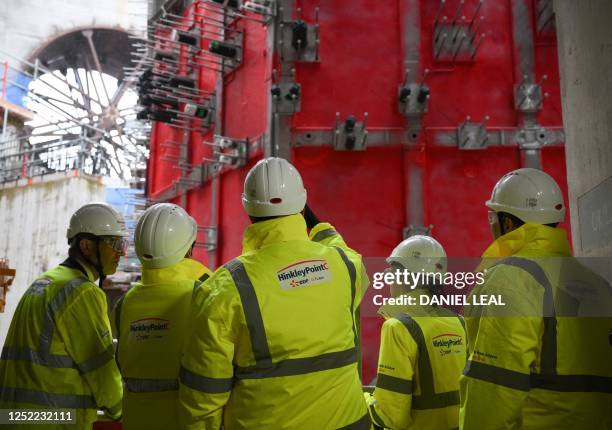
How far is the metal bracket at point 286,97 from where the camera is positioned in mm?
6133

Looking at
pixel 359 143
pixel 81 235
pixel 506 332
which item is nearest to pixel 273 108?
pixel 359 143

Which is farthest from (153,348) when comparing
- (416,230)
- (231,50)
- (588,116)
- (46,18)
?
(46,18)

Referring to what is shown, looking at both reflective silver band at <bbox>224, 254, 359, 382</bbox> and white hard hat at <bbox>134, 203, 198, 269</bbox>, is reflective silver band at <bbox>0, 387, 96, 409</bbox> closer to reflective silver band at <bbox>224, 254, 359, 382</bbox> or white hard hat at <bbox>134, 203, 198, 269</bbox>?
white hard hat at <bbox>134, 203, 198, 269</bbox>

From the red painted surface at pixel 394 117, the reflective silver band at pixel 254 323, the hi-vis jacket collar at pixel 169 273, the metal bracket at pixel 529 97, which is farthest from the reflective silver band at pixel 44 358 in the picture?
the metal bracket at pixel 529 97

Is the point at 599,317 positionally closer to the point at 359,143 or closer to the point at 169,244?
the point at 169,244

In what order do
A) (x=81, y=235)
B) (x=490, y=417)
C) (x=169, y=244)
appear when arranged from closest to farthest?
(x=490, y=417) < (x=169, y=244) < (x=81, y=235)

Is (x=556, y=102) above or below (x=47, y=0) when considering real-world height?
below

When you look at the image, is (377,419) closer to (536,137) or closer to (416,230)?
(416,230)

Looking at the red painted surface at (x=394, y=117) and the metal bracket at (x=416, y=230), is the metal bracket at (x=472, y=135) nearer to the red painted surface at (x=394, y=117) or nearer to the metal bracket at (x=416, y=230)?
the red painted surface at (x=394, y=117)

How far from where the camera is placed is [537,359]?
232 cm

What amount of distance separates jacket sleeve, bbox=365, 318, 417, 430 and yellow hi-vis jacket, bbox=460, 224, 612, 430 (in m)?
0.93

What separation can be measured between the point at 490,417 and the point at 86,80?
2024cm

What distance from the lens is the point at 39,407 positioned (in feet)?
10.4

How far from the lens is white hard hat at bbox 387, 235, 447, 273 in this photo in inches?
169
